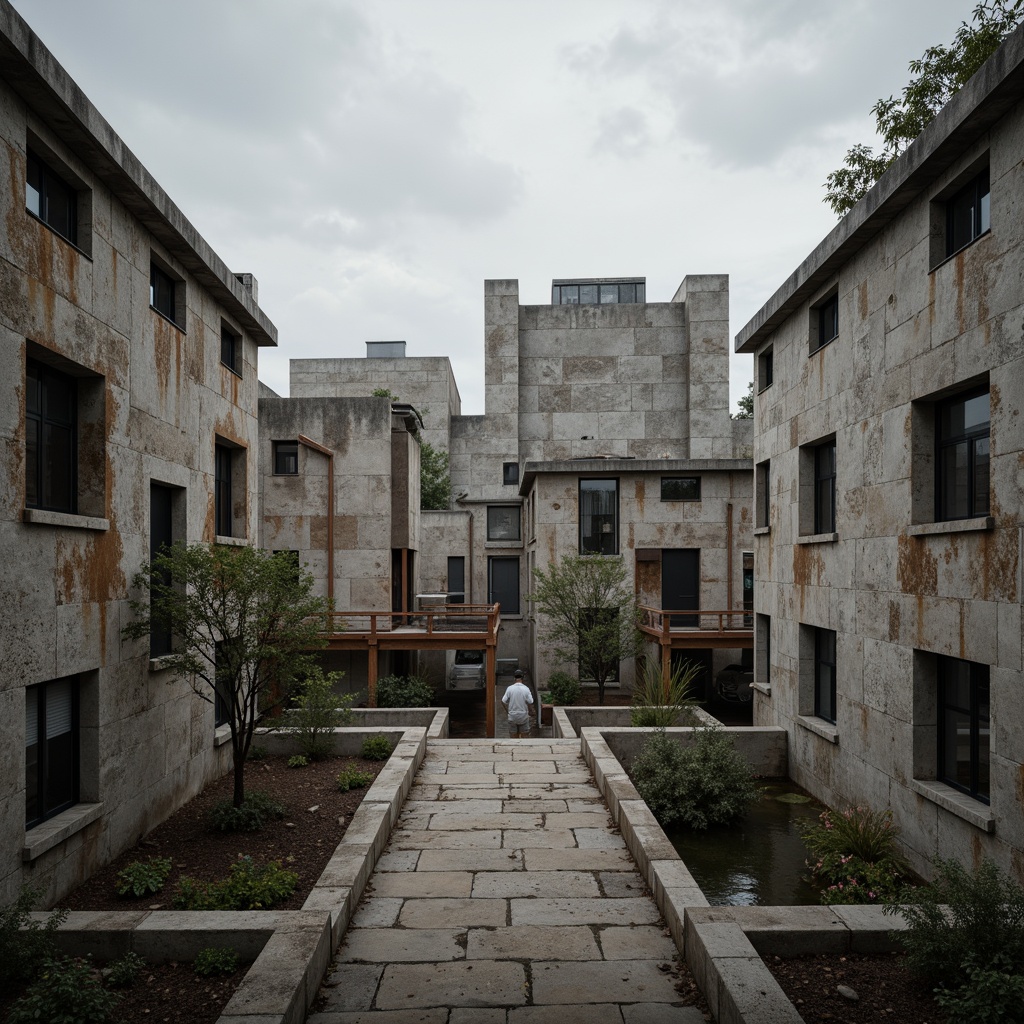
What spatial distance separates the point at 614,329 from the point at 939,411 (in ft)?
90.8

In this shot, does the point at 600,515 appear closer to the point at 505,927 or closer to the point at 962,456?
the point at 962,456

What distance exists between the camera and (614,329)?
36406mm

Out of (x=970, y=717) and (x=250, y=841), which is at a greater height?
(x=970, y=717)

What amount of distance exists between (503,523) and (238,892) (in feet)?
83.7

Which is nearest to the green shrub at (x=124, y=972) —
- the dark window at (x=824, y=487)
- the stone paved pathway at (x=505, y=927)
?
the stone paved pathway at (x=505, y=927)

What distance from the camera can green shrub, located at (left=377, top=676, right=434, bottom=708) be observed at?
64.4 feet

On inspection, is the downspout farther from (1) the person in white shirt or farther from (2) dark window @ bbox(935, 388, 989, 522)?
(2) dark window @ bbox(935, 388, 989, 522)

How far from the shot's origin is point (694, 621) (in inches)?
938

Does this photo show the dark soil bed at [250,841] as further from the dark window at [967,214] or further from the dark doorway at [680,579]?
the dark doorway at [680,579]

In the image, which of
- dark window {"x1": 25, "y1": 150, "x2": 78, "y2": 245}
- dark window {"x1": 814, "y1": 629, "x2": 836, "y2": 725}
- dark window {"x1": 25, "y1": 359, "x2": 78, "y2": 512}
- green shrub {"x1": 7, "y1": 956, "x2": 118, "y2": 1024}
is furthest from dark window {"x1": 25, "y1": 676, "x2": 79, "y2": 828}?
dark window {"x1": 814, "y1": 629, "x2": 836, "y2": 725}

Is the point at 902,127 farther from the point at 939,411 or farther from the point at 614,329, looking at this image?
the point at 614,329

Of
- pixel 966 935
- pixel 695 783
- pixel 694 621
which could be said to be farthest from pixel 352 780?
pixel 694 621

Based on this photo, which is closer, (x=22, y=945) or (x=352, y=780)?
(x=22, y=945)

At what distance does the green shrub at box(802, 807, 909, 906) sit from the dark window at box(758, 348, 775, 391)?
28.5ft
